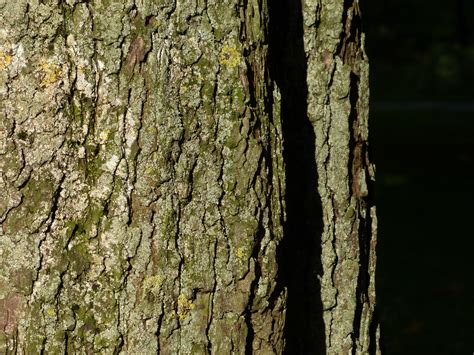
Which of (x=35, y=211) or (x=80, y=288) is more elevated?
(x=35, y=211)

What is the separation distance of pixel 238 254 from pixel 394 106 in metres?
17.9

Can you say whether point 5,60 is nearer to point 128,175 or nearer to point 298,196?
point 128,175

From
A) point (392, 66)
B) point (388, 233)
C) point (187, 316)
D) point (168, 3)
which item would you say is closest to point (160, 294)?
point (187, 316)

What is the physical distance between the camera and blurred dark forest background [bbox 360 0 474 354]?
6715mm

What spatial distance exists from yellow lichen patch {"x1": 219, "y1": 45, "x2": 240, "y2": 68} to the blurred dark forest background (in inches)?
51.0

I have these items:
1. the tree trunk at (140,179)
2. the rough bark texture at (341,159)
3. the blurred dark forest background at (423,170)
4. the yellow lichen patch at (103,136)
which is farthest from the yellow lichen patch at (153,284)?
the blurred dark forest background at (423,170)

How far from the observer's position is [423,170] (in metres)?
13.4

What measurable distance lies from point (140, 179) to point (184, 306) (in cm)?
31

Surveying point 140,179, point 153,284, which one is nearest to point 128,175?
point 140,179

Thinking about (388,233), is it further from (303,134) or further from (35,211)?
(35,211)

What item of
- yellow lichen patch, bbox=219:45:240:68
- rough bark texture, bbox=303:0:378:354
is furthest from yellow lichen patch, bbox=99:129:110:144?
rough bark texture, bbox=303:0:378:354

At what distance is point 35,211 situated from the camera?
1979 mm

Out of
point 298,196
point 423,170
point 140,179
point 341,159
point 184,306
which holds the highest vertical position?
point 423,170

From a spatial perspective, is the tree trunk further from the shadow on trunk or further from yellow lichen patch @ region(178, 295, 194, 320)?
the shadow on trunk
